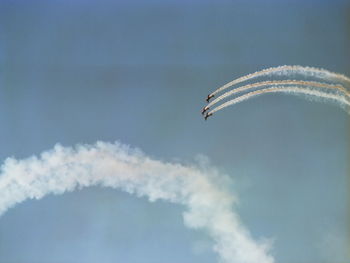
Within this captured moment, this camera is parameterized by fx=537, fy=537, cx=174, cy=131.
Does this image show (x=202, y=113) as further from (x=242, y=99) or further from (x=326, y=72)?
(x=326, y=72)

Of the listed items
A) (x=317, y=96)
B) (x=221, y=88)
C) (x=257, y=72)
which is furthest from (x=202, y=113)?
(x=317, y=96)

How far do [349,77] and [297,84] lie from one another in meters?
1.40

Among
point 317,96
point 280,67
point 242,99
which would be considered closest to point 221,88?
point 242,99

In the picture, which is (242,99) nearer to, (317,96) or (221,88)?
(221,88)

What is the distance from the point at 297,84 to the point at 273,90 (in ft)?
2.22

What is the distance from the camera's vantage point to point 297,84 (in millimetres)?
14961

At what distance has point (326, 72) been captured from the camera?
14914 millimetres

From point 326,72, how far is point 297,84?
86 cm

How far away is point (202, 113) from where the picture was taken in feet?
49.9

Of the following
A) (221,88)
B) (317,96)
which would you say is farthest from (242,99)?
(317,96)

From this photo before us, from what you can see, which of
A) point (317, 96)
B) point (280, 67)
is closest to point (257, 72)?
point (280, 67)

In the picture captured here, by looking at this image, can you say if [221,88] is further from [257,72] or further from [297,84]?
[297,84]

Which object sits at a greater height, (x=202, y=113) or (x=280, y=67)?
(x=280, y=67)

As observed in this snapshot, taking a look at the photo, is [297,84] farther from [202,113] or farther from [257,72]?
[202,113]
